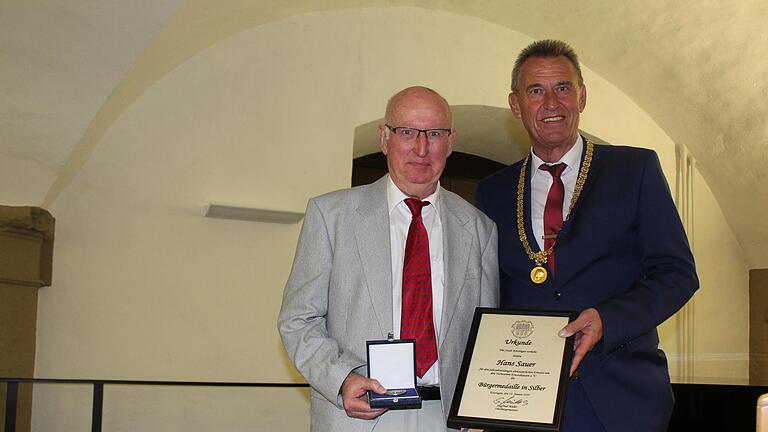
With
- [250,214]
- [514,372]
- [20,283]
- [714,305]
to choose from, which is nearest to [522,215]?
[514,372]

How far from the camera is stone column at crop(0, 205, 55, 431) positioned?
4.55 m

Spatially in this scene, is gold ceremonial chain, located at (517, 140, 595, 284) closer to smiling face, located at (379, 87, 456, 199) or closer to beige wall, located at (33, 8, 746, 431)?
smiling face, located at (379, 87, 456, 199)

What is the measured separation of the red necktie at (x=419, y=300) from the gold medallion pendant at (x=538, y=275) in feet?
1.04

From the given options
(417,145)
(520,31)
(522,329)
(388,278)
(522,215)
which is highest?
(520,31)

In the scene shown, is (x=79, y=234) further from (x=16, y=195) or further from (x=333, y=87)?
(x=333, y=87)

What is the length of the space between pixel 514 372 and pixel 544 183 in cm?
64

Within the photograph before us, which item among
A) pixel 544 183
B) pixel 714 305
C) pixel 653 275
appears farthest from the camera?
pixel 714 305

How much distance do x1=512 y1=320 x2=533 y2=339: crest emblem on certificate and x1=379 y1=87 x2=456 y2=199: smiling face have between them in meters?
0.40

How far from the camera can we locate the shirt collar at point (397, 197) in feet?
7.33

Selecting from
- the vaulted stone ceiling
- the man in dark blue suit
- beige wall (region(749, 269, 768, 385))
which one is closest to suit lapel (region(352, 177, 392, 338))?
the man in dark blue suit

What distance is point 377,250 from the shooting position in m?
2.13
